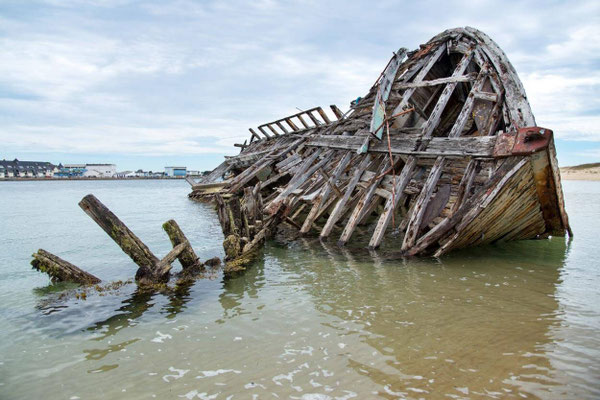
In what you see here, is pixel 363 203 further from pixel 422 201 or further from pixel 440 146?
pixel 440 146

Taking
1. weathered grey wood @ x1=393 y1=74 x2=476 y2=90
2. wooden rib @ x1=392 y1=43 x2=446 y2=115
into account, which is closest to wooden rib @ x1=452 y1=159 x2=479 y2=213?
weathered grey wood @ x1=393 y1=74 x2=476 y2=90

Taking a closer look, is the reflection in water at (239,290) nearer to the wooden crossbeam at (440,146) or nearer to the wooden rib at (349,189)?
the wooden rib at (349,189)

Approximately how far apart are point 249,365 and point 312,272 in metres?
3.73

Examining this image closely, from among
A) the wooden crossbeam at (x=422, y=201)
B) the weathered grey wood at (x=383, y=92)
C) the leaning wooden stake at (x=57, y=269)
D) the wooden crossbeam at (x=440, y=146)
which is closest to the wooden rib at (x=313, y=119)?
the weathered grey wood at (x=383, y=92)

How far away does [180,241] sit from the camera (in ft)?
23.7

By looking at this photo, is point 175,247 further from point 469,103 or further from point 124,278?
point 469,103

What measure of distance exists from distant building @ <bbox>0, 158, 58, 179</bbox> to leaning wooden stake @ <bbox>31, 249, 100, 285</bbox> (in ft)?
436

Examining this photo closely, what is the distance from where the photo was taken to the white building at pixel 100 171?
449ft

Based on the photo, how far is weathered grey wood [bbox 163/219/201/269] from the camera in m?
7.16

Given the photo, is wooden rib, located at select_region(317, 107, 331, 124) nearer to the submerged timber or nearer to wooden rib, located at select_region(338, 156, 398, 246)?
the submerged timber

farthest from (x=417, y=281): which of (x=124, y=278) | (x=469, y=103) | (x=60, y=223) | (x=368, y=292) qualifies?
(x=60, y=223)

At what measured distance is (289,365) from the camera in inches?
154

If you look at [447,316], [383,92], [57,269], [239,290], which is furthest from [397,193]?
[57,269]

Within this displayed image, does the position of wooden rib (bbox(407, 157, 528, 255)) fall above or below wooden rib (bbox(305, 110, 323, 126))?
below
